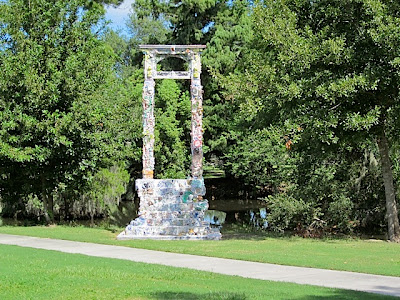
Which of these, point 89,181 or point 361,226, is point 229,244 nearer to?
point 361,226

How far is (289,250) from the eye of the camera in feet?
50.8

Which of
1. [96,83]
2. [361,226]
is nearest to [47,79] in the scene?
[96,83]

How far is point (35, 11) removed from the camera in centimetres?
2278

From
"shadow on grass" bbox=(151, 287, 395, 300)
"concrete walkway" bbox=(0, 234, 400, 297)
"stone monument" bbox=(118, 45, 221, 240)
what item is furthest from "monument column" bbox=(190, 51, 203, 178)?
"shadow on grass" bbox=(151, 287, 395, 300)

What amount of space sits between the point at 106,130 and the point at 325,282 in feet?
51.0

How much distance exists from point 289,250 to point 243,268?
3806 mm

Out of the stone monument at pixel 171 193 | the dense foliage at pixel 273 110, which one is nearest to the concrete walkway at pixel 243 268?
the stone monument at pixel 171 193

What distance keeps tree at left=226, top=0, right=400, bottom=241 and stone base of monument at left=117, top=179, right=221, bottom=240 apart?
3.72m

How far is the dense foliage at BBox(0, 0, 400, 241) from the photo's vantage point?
1756 centimetres

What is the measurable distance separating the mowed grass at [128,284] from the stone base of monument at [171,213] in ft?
23.2

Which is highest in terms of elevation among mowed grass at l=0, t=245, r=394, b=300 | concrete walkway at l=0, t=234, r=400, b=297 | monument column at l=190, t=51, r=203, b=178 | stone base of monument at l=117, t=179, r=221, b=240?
monument column at l=190, t=51, r=203, b=178

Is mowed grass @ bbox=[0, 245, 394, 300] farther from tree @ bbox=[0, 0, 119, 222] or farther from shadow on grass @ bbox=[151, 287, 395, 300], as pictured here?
tree @ bbox=[0, 0, 119, 222]

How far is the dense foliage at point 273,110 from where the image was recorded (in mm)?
17562

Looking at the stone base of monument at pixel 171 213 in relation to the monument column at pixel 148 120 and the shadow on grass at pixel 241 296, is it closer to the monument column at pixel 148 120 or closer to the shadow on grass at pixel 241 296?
the monument column at pixel 148 120
